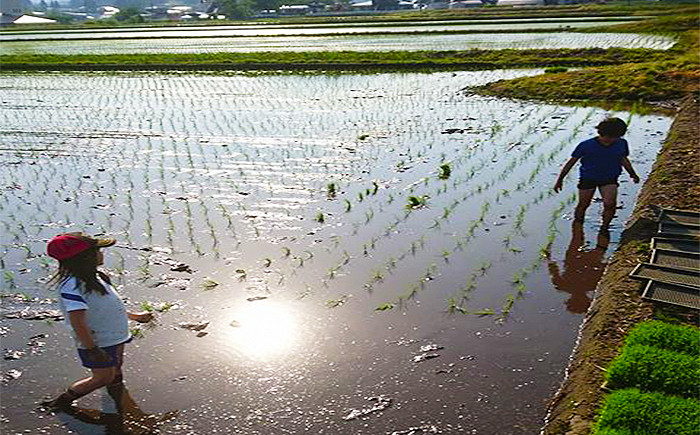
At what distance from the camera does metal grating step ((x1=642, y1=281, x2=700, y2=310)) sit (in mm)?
4062

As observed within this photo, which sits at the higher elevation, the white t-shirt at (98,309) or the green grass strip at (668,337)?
the white t-shirt at (98,309)

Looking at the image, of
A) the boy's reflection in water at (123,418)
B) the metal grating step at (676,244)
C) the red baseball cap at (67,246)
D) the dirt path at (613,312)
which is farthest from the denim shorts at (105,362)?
the metal grating step at (676,244)

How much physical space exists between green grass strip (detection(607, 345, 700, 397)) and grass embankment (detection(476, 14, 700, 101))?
12.2 m

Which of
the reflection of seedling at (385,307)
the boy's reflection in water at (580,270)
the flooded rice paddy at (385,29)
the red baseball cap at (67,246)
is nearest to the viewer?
the red baseball cap at (67,246)

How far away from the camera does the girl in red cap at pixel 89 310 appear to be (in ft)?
10.8

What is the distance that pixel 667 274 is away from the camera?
14.7ft

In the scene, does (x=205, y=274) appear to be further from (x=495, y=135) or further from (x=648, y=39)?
(x=648, y=39)

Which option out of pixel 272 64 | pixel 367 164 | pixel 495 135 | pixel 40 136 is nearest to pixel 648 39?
pixel 272 64

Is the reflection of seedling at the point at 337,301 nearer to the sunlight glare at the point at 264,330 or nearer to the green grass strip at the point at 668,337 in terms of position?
the sunlight glare at the point at 264,330

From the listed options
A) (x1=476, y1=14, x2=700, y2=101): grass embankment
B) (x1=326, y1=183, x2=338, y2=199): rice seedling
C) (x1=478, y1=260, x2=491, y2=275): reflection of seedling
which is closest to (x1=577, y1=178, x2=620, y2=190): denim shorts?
(x1=478, y1=260, x2=491, y2=275): reflection of seedling

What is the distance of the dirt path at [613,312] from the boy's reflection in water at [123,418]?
7.28ft

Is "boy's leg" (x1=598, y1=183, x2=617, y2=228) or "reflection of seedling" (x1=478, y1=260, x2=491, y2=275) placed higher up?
"boy's leg" (x1=598, y1=183, x2=617, y2=228)

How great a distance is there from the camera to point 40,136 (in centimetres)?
1282

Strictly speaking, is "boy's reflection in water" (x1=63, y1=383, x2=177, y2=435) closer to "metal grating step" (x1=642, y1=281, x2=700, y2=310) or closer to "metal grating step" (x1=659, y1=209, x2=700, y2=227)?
"metal grating step" (x1=642, y1=281, x2=700, y2=310)
